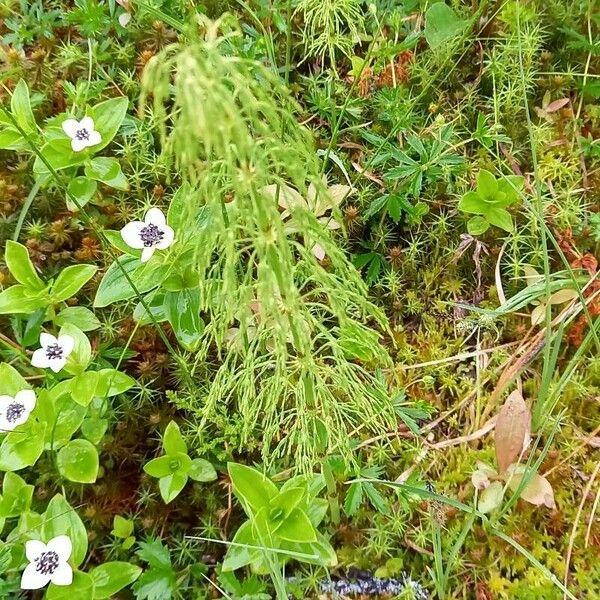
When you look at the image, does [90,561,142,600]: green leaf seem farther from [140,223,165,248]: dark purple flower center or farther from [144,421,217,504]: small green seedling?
[140,223,165,248]: dark purple flower center

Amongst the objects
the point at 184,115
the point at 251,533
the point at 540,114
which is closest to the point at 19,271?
the point at 251,533

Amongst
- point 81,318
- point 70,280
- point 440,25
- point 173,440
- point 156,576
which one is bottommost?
point 156,576

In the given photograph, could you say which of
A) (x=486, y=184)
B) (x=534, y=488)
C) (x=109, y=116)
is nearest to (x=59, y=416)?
(x=109, y=116)

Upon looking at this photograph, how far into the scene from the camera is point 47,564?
1.56m

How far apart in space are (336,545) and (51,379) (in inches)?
36.2

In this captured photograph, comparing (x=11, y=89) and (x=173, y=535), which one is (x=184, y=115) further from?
(x=11, y=89)

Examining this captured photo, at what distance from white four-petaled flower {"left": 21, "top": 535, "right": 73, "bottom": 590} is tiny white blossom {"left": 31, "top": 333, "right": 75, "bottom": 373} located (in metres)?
0.42

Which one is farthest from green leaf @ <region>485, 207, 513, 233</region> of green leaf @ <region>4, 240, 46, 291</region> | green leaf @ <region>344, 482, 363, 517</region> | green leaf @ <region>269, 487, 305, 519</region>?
green leaf @ <region>4, 240, 46, 291</region>

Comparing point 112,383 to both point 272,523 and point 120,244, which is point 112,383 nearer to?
point 120,244

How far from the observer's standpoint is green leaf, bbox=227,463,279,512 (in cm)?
155

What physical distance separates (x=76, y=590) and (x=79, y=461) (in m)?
0.31

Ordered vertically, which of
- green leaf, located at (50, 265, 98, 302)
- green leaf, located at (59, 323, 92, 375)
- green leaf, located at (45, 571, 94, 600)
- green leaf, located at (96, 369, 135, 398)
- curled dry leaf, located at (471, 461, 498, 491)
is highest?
green leaf, located at (50, 265, 98, 302)

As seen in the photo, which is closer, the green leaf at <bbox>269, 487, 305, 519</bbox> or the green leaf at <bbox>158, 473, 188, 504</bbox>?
the green leaf at <bbox>269, 487, 305, 519</bbox>

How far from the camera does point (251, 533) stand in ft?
5.19
